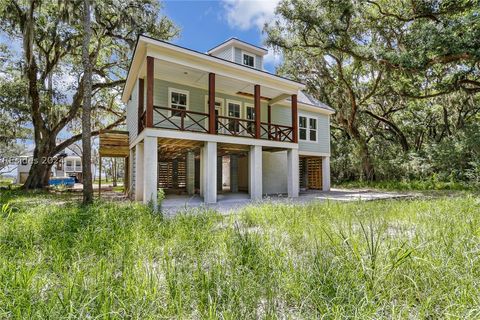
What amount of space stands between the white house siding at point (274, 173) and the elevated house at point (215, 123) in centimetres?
6

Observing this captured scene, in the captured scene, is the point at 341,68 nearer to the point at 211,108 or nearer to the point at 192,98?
the point at 192,98

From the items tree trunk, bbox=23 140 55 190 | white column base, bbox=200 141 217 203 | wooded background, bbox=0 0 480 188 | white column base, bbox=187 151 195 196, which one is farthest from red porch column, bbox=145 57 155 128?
tree trunk, bbox=23 140 55 190

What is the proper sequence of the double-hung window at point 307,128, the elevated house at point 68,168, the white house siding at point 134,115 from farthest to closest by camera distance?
the elevated house at point 68,168 → the double-hung window at point 307,128 → the white house siding at point 134,115

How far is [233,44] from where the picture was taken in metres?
14.0

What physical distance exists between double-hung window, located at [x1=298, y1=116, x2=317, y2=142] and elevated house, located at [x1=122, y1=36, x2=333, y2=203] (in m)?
0.02

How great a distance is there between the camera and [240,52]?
1427 cm

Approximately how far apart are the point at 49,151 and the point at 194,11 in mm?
12955

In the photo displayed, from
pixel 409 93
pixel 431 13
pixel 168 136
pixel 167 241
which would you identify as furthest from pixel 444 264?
pixel 409 93

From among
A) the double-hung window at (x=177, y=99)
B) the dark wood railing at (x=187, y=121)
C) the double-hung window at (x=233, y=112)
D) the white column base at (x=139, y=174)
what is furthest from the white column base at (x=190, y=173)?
the white column base at (x=139, y=174)

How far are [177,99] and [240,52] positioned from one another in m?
5.13

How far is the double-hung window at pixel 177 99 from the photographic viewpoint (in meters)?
11.3

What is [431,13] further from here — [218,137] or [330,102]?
[218,137]

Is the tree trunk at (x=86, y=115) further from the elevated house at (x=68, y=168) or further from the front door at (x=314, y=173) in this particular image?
the elevated house at (x=68, y=168)

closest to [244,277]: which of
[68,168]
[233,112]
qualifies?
[233,112]
